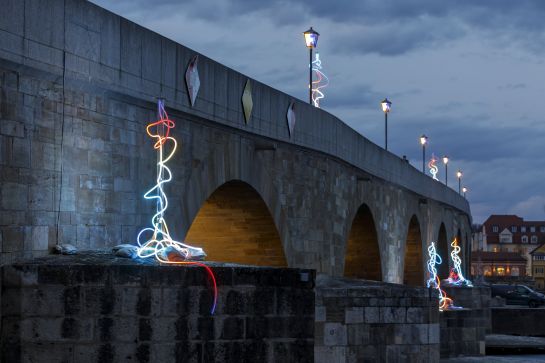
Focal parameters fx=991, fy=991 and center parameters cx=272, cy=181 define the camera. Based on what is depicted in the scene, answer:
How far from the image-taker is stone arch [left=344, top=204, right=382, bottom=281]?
29044 millimetres

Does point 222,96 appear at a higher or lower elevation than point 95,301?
higher

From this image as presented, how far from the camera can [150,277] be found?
9.49 m

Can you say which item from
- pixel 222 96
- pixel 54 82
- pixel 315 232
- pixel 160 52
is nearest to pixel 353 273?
pixel 315 232

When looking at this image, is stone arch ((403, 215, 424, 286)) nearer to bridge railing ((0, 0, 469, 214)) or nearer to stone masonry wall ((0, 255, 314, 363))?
bridge railing ((0, 0, 469, 214))

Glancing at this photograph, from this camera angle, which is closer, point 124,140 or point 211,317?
point 211,317

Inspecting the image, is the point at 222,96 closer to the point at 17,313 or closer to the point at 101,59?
the point at 101,59

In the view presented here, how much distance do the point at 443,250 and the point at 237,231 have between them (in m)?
29.0

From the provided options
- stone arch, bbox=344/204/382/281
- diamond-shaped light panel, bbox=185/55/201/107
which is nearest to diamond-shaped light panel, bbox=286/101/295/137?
diamond-shaped light panel, bbox=185/55/201/107

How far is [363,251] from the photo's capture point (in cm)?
2950

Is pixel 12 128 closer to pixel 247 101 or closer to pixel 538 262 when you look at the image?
pixel 247 101

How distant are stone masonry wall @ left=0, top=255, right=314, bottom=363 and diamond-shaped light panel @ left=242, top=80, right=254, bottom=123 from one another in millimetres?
7760

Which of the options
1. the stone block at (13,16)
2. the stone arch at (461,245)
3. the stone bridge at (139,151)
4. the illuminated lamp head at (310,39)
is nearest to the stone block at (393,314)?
the stone bridge at (139,151)

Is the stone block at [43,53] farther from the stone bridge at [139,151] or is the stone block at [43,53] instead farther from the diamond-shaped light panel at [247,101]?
the diamond-shaped light panel at [247,101]

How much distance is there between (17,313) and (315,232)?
13066mm
